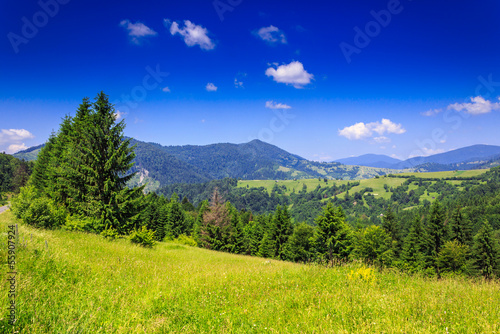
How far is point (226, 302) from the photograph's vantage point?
5.50 m

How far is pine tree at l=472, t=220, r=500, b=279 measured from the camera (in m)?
39.1

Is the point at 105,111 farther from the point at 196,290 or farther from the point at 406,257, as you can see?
the point at 406,257

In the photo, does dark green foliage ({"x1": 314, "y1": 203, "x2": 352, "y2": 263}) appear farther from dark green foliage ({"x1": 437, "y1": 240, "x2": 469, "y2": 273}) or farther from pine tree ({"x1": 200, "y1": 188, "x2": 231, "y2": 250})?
pine tree ({"x1": 200, "y1": 188, "x2": 231, "y2": 250})

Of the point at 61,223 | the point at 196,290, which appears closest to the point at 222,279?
the point at 196,290

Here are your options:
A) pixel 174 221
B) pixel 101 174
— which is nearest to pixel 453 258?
pixel 101 174

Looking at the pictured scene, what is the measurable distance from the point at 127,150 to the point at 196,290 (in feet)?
50.0

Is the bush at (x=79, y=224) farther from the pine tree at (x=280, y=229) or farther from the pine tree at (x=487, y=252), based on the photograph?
the pine tree at (x=487, y=252)

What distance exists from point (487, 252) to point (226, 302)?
55722 millimetres

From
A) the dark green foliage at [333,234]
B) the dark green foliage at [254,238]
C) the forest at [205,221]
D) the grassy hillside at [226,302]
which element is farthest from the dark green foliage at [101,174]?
the dark green foliage at [254,238]

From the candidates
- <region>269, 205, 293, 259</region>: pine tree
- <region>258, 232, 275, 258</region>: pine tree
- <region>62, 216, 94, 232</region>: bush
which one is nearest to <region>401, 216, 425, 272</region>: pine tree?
<region>269, 205, 293, 259</region>: pine tree

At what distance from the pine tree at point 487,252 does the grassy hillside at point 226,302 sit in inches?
1870

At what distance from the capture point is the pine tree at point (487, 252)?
39062mm

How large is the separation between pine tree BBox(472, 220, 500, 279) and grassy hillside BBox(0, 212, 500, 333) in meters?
47.5

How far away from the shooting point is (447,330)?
13.5 feet
